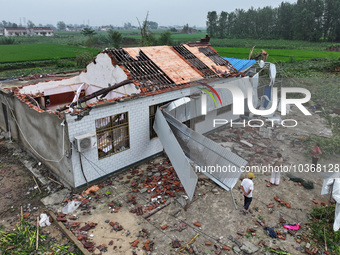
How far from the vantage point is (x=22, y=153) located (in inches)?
469

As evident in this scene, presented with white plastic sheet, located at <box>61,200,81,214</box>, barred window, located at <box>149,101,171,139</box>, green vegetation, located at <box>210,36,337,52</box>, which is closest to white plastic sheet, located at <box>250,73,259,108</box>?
barred window, located at <box>149,101,171,139</box>

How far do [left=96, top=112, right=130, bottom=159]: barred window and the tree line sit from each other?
233 feet

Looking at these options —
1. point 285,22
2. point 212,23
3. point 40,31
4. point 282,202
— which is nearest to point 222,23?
point 212,23

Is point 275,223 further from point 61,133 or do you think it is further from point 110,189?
point 61,133

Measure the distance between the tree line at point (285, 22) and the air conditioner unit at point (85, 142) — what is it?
72801mm

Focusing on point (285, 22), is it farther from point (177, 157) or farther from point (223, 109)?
point (177, 157)

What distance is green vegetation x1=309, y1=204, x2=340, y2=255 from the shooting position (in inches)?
267

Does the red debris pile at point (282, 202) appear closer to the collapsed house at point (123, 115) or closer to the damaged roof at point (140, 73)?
the collapsed house at point (123, 115)

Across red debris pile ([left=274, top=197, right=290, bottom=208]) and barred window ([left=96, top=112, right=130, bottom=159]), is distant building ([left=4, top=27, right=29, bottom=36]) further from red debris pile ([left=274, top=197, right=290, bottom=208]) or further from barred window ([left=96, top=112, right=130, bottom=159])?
red debris pile ([left=274, top=197, right=290, bottom=208])

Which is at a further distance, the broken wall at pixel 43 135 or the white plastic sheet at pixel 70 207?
the broken wall at pixel 43 135

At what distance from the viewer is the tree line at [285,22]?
65.1 meters

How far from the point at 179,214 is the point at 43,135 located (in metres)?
5.97

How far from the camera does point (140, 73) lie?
443 inches

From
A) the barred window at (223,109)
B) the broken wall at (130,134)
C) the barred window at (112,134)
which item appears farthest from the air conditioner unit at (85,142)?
the barred window at (223,109)
